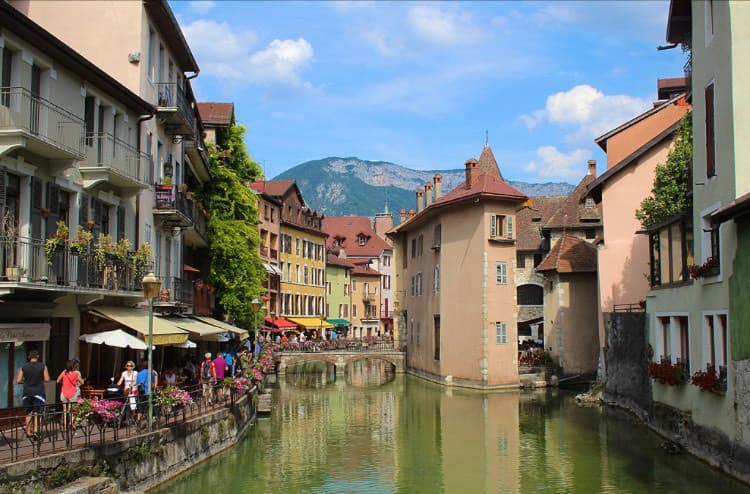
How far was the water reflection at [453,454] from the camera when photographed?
19938 mm

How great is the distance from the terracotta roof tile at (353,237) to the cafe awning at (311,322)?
74.0 ft

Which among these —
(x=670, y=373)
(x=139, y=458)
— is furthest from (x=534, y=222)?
(x=139, y=458)

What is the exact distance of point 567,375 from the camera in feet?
150

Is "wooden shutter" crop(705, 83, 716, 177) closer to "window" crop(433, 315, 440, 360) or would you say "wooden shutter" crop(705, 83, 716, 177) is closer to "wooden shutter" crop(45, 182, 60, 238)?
"wooden shutter" crop(45, 182, 60, 238)

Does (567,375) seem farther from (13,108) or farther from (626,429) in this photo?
(13,108)

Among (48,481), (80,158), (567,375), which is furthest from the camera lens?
(567,375)

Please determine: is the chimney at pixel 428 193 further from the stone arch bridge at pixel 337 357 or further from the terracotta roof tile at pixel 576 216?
the stone arch bridge at pixel 337 357

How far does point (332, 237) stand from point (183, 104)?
7327 cm

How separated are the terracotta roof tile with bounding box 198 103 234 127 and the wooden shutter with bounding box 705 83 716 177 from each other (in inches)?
1047

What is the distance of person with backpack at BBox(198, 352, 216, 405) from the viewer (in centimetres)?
2386

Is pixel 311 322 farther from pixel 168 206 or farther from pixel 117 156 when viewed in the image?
pixel 117 156

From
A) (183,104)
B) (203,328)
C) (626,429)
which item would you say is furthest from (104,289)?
(626,429)

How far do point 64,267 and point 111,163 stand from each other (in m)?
4.80

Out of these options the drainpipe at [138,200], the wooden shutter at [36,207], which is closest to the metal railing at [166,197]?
the drainpipe at [138,200]
